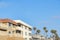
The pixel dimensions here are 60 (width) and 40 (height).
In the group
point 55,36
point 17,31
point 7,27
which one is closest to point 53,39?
point 55,36

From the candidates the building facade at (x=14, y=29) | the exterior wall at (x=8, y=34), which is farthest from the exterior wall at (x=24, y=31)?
the exterior wall at (x=8, y=34)

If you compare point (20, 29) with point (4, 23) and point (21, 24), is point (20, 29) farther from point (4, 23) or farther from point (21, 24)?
point (4, 23)

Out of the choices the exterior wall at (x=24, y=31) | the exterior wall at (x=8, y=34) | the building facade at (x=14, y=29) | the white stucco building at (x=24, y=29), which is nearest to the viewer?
the exterior wall at (x=8, y=34)

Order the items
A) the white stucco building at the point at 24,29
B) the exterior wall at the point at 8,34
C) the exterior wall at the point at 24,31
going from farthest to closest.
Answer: the exterior wall at the point at 24,31 → the white stucco building at the point at 24,29 → the exterior wall at the point at 8,34

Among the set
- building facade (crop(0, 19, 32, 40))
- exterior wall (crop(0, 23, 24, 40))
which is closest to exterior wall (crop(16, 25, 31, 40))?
building facade (crop(0, 19, 32, 40))

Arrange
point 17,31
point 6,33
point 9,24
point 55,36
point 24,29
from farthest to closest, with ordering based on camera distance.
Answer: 1. point 55,36
2. point 24,29
3. point 17,31
4. point 9,24
5. point 6,33

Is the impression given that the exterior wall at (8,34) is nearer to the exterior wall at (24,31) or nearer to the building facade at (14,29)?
the building facade at (14,29)

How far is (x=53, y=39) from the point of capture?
469ft

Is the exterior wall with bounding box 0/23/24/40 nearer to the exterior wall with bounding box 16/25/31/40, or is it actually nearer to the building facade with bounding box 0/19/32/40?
the building facade with bounding box 0/19/32/40

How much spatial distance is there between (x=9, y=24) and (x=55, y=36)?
85189 millimetres

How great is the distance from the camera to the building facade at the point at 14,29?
56419 mm

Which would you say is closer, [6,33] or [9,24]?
[6,33]

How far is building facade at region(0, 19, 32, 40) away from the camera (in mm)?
56419

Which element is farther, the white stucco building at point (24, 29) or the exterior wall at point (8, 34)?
the white stucco building at point (24, 29)
